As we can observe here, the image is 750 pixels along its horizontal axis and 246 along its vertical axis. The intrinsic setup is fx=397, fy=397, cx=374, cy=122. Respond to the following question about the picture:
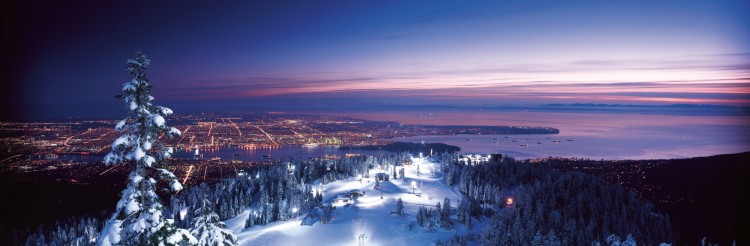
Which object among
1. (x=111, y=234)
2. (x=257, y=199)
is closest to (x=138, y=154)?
(x=111, y=234)

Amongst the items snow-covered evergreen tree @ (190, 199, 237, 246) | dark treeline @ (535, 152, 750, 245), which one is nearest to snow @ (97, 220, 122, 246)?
snow-covered evergreen tree @ (190, 199, 237, 246)

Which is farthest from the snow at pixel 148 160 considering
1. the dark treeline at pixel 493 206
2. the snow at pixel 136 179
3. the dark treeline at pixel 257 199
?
the dark treeline at pixel 257 199

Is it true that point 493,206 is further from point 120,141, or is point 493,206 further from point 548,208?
point 120,141

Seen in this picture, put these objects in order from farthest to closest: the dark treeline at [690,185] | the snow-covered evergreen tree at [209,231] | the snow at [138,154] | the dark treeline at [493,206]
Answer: the dark treeline at [690,185], the dark treeline at [493,206], the snow-covered evergreen tree at [209,231], the snow at [138,154]

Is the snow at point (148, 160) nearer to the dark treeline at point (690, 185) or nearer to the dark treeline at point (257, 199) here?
the dark treeline at point (257, 199)

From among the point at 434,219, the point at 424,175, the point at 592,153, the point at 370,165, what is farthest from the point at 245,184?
the point at 592,153

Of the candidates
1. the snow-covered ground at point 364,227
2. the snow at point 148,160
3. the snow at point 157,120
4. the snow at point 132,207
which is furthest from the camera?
the snow-covered ground at point 364,227
